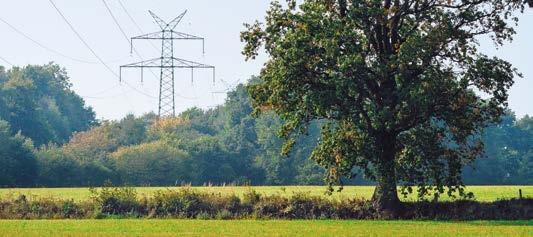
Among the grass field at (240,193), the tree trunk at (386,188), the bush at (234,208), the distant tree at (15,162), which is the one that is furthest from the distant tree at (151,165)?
the tree trunk at (386,188)

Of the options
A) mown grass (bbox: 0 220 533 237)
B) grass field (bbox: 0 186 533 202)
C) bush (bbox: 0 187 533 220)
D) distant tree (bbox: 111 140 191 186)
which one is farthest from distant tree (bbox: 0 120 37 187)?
mown grass (bbox: 0 220 533 237)

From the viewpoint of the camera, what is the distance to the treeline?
12631 centimetres

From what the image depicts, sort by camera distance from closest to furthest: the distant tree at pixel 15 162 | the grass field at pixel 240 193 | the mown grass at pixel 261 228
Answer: the mown grass at pixel 261 228
the grass field at pixel 240 193
the distant tree at pixel 15 162

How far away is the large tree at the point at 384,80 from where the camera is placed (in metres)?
53.6

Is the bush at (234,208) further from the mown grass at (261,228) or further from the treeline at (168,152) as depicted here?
the treeline at (168,152)

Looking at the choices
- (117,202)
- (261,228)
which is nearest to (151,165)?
(117,202)

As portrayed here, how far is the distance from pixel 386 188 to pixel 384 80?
20.1 feet

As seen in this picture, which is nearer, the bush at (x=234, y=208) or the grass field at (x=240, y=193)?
the bush at (x=234, y=208)

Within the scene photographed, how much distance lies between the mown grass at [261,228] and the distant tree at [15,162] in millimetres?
66904

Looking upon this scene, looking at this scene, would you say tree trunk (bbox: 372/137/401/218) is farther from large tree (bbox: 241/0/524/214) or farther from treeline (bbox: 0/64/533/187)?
treeline (bbox: 0/64/533/187)

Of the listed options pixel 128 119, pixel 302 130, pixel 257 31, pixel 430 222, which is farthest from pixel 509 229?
pixel 128 119

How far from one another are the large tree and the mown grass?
4.69 m

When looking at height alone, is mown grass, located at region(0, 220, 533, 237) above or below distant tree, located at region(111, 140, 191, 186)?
below

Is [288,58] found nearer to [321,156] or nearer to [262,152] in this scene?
[321,156]
